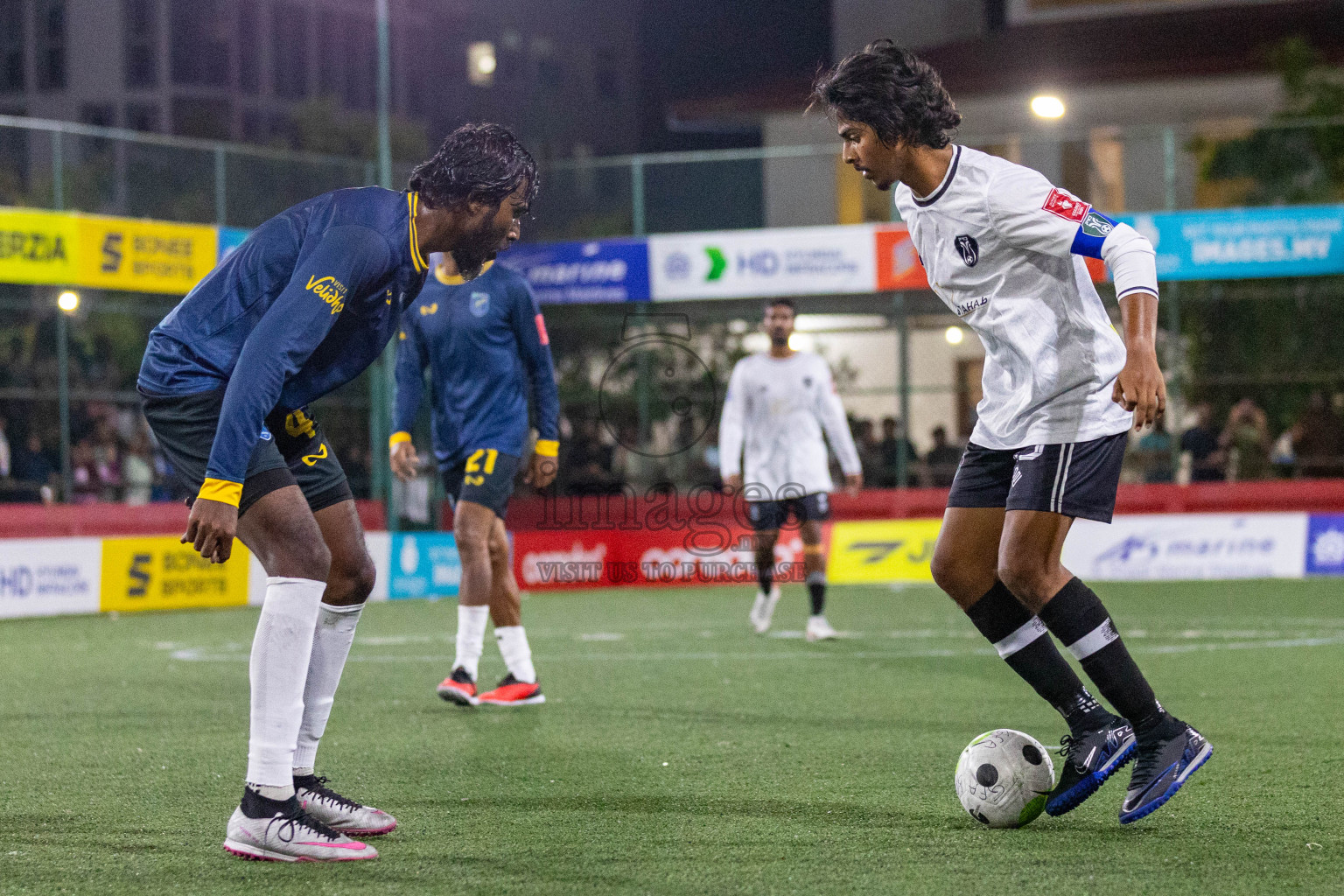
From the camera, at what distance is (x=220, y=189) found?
18828 millimetres

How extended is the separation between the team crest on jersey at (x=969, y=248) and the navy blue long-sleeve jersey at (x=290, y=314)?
59.5 inches

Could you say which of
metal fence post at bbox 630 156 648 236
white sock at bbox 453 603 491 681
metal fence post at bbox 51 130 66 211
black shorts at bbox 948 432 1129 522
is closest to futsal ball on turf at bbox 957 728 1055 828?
black shorts at bbox 948 432 1129 522

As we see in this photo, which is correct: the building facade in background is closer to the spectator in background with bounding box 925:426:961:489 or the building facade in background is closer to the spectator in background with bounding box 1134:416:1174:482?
the spectator in background with bounding box 925:426:961:489

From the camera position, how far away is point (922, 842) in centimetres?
418

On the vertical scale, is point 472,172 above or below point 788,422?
above

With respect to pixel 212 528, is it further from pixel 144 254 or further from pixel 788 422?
pixel 144 254

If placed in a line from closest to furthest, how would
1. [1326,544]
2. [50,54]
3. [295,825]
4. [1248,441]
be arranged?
[295,825] < [1326,544] < [1248,441] < [50,54]

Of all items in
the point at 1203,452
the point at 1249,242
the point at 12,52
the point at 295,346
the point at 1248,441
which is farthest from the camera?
the point at 12,52

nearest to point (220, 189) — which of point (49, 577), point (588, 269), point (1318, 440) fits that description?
point (588, 269)

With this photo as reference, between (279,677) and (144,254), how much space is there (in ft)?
47.1

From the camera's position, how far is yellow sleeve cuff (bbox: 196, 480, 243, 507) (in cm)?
380

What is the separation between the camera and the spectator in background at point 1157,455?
18797 millimetres

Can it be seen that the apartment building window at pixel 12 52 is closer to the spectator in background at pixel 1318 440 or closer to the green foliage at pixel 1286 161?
the green foliage at pixel 1286 161

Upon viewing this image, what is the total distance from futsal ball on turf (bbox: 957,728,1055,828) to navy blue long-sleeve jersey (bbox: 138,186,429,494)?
207 centimetres
